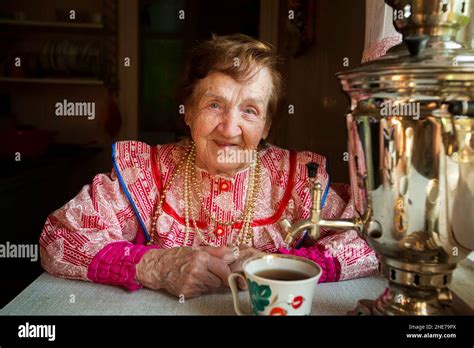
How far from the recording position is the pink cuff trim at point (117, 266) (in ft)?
2.64

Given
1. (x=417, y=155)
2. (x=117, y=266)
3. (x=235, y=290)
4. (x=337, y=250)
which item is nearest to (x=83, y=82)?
(x=117, y=266)

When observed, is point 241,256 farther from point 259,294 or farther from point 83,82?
point 83,82

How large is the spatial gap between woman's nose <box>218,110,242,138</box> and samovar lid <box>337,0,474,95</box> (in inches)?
13.0

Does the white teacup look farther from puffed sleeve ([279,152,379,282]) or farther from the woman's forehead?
the woman's forehead

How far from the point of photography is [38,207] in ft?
7.07

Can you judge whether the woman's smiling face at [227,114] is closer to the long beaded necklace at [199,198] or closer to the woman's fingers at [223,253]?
the long beaded necklace at [199,198]

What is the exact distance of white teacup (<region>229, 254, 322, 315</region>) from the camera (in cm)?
59

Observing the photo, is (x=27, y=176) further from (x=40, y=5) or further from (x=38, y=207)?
(x=40, y=5)

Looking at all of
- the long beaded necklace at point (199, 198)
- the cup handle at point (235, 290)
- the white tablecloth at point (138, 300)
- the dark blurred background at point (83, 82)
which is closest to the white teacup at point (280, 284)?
the cup handle at point (235, 290)

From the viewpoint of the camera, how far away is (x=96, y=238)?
89 centimetres

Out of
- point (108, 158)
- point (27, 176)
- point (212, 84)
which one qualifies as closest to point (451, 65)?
point (212, 84)

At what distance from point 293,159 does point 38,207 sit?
149 centimetres

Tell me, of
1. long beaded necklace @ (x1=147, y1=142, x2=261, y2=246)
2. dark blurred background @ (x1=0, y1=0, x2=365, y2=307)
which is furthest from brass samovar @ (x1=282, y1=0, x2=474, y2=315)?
dark blurred background @ (x1=0, y1=0, x2=365, y2=307)

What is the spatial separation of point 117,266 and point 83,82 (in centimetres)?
171
